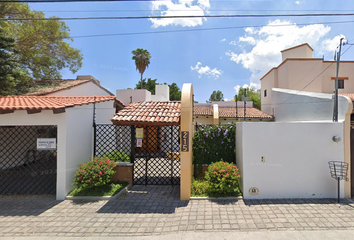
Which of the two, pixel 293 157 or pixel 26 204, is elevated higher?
pixel 293 157

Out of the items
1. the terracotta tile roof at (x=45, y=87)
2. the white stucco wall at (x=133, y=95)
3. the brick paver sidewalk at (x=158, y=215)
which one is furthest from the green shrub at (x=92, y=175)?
the white stucco wall at (x=133, y=95)

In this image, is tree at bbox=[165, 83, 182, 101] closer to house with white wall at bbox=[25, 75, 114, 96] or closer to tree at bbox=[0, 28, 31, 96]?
house with white wall at bbox=[25, 75, 114, 96]

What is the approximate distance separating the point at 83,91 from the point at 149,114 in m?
8.84

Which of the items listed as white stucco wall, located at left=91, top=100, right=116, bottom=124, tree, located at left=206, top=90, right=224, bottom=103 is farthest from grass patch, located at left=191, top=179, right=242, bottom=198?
tree, located at left=206, top=90, right=224, bottom=103

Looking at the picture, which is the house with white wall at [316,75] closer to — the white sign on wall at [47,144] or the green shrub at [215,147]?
the green shrub at [215,147]

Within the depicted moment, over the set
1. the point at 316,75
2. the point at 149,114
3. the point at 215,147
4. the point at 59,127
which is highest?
the point at 316,75

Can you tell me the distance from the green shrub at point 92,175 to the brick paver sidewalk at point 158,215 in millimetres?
542

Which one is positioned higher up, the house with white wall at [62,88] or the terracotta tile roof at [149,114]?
the house with white wall at [62,88]

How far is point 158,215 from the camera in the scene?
14.4ft

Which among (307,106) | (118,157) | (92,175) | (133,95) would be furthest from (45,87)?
(307,106)

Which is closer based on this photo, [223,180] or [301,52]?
[223,180]

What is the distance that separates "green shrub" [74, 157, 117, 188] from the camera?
532cm

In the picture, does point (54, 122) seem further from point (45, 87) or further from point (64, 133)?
point (45, 87)

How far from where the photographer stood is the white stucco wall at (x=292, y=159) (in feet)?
16.9
